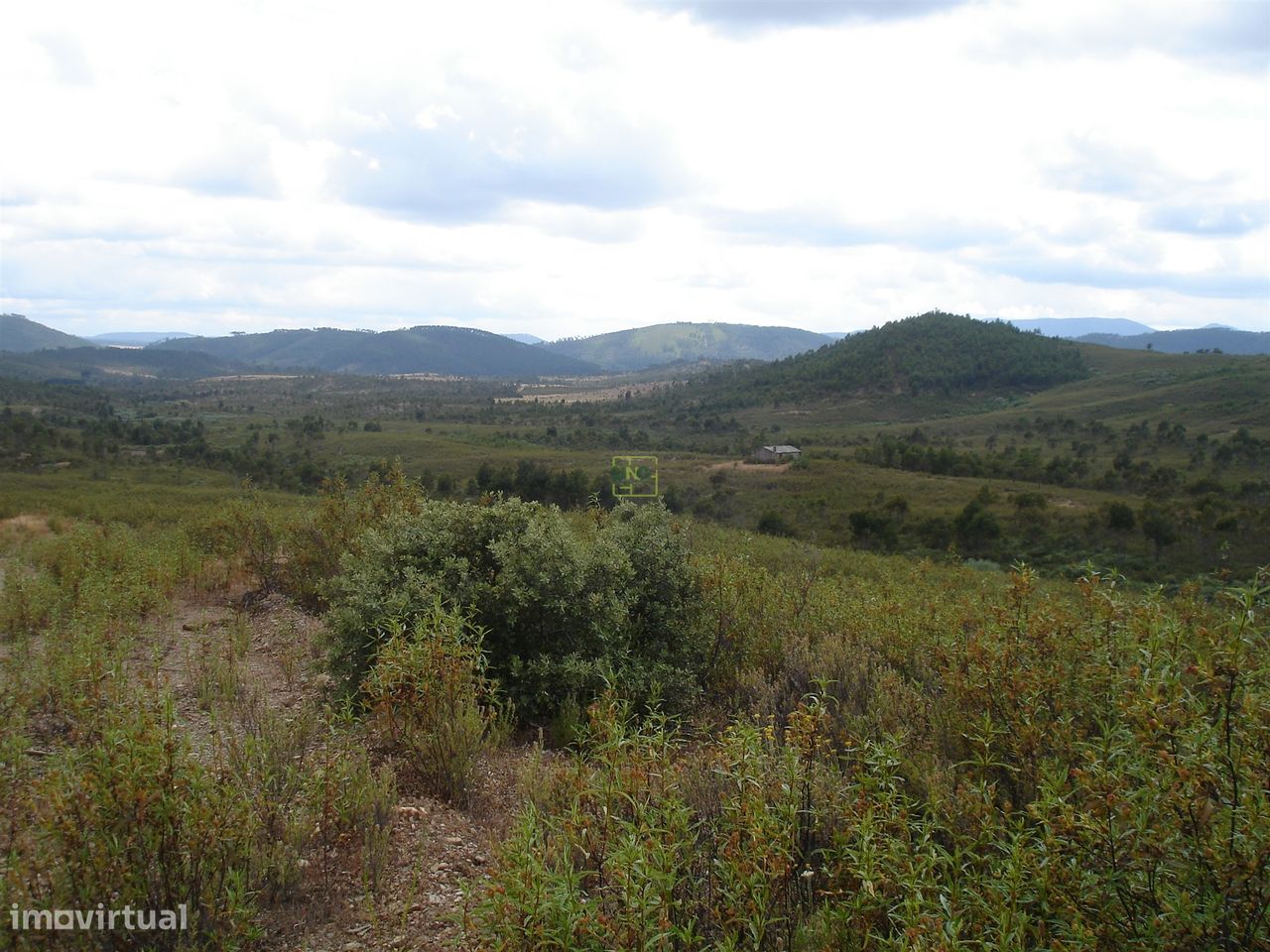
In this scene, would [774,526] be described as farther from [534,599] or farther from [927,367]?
[927,367]

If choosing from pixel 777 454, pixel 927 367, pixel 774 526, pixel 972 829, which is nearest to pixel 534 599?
pixel 972 829

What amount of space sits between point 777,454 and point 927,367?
51156mm

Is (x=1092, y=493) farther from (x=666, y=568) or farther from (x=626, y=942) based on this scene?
(x=626, y=942)

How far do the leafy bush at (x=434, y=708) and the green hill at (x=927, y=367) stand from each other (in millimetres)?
95000

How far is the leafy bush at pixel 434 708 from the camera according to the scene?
4160 mm

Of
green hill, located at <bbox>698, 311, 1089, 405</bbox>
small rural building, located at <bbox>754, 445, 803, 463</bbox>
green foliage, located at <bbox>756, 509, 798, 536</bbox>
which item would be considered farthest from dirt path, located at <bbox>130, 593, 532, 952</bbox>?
green hill, located at <bbox>698, 311, 1089, 405</bbox>

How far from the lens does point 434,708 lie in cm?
420

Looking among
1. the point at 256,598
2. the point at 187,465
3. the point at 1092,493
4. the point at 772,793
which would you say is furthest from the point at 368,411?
the point at 772,793

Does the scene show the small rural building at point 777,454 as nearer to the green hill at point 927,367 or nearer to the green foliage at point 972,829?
the green hill at point 927,367

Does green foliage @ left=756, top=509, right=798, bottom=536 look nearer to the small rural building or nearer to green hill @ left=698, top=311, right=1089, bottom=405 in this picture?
the small rural building

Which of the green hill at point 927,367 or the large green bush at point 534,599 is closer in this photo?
the large green bush at point 534,599

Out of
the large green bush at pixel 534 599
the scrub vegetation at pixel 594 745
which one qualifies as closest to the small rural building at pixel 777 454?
the scrub vegetation at pixel 594 745

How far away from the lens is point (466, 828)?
12.7 feet

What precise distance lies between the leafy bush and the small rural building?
51.0 meters
